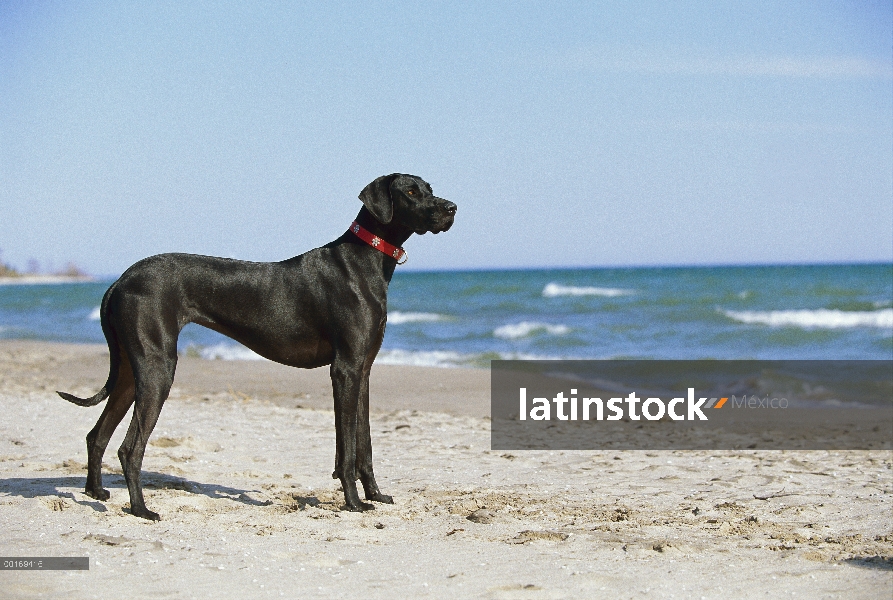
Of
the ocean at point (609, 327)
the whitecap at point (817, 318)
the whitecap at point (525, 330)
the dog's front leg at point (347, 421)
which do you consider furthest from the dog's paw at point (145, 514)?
the whitecap at point (817, 318)

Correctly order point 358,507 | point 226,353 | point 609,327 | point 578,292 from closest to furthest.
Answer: point 358,507
point 226,353
point 609,327
point 578,292

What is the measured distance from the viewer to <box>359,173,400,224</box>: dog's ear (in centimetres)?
547

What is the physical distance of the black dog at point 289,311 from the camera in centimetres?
526

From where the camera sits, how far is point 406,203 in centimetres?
549

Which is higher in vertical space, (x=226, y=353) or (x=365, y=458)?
(x=365, y=458)

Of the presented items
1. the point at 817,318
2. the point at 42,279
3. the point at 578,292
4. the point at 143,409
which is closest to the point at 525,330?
the point at 817,318

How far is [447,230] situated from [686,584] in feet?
8.03

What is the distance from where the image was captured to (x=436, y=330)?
25.0 metres

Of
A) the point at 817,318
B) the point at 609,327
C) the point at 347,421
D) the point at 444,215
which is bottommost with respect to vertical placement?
the point at 609,327

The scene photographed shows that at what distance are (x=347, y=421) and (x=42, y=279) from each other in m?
96.7

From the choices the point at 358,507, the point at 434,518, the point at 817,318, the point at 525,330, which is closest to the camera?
the point at 434,518

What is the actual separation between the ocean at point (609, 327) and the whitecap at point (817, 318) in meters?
0.03

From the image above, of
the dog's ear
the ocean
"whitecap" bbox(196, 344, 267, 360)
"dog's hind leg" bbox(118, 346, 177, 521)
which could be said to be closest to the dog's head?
the dog's ear

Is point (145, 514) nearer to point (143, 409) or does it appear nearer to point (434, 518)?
point (143, 409)
